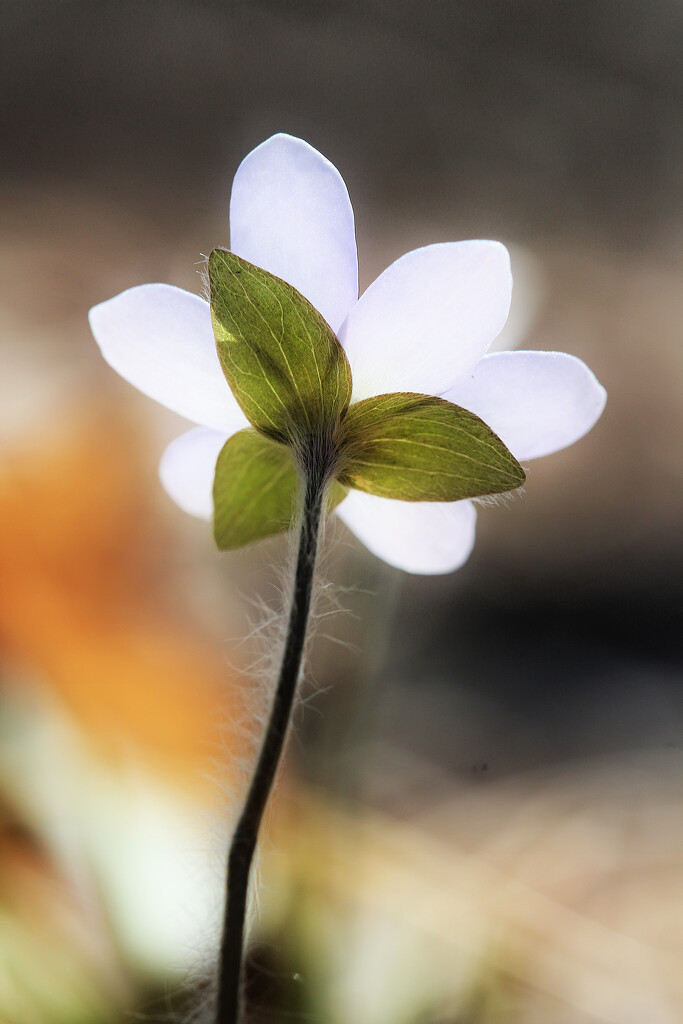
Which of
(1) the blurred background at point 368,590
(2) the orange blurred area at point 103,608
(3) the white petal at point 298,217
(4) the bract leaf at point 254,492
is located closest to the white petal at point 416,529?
(4) the bract leaf at point 254,492

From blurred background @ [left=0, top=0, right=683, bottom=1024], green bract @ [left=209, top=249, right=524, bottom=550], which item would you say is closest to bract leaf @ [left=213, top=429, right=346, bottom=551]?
green bract @ [left=209, top=249, right=524, bottom=550]

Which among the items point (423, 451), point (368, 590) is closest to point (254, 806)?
point (423, 451)

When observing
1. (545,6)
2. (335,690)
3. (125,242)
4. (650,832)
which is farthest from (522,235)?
(650,832)

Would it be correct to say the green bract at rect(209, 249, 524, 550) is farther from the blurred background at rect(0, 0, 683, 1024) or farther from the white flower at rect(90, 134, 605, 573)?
the blurred background at rect(0, 0, 683, 1024)

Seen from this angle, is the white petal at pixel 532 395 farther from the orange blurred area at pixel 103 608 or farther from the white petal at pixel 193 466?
the orange blurred area at pixel 103 608

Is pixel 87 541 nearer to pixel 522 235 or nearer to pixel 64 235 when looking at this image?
pixel 64 235

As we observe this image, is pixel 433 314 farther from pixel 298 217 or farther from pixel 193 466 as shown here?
pixel 193 466
